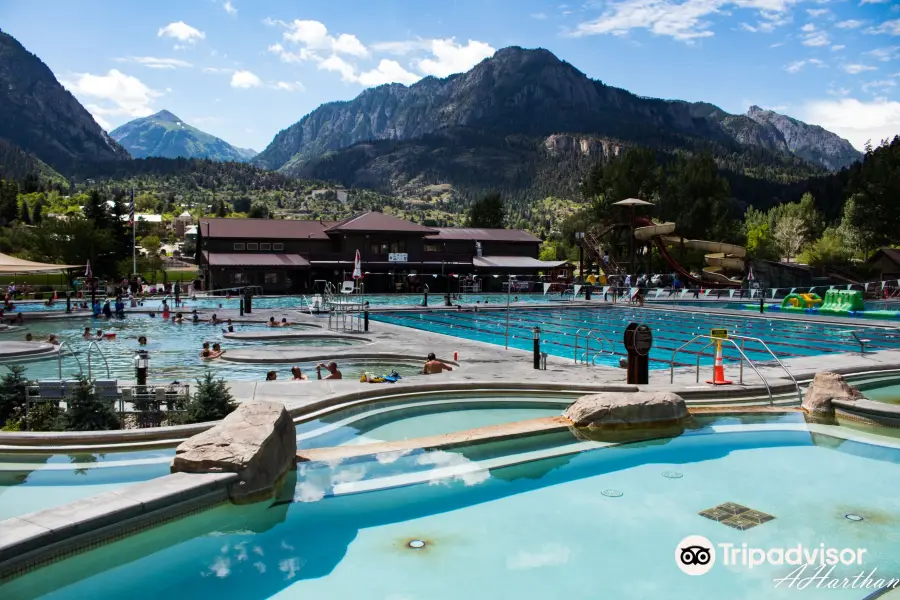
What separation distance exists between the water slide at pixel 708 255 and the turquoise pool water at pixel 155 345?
4214cm

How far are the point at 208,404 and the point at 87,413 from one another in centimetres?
187

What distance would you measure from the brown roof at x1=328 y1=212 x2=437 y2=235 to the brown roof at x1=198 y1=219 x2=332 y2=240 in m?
2.14

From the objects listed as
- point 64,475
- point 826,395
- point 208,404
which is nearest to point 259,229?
point 208,404

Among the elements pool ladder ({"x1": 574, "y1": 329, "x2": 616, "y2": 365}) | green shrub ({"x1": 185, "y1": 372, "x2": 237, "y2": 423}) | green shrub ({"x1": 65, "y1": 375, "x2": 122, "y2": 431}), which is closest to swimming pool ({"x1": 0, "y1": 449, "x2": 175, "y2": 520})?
green shrub ({"x1": 65, "y1": 375, "x2": 122, "y2": 431})

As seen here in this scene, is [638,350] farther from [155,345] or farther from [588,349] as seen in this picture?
[155,345]

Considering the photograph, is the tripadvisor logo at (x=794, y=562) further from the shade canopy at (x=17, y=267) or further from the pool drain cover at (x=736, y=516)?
the shade canopy at (x=17, y=267)

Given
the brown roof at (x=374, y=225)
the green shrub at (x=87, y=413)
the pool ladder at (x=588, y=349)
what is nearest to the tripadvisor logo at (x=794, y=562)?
the green shrub at (x=87, y=413)

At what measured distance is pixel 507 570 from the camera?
6.89 metres

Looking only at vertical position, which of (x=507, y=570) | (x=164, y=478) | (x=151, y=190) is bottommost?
(x=507, y=570)

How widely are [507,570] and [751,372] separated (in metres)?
13.2

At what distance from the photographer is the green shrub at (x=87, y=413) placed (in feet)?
35.5

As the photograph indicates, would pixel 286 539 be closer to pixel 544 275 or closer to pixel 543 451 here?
pixel 543 451

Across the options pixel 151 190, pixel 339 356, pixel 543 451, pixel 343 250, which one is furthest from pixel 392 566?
pixel 151 190

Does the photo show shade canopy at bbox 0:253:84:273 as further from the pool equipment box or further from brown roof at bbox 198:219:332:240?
brown roof at bbox 198:219:332:240
